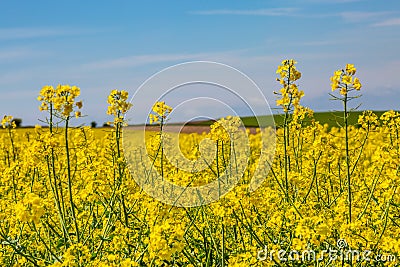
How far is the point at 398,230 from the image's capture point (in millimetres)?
4867

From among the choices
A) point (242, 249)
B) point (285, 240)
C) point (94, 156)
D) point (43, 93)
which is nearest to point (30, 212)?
point (43, 93)

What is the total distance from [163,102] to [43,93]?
1.42 m

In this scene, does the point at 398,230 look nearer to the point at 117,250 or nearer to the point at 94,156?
the point at 117,250

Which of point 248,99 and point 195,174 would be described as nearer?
point 195,174

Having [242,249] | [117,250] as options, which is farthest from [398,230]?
[117,250]

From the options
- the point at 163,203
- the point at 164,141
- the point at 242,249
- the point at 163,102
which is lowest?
the point at 242,249

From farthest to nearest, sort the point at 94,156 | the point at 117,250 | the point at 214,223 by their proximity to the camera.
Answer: the point at 94,156
the point at 214,223
the point at 117,250

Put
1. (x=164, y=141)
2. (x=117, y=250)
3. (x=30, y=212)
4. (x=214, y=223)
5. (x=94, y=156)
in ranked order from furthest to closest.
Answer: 1. (x=94, y=156)
2. (x=164, y=141)
3. (x=214, y=223)
4. (x=117, y=250)
5. (x=30, y=212)

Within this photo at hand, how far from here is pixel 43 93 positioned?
14.0 feet

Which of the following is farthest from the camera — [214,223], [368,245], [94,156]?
[94,156]

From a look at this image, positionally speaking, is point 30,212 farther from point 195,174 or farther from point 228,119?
point 228,119

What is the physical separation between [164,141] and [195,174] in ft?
3.51

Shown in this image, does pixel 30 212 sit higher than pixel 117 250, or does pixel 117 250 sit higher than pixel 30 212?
pixel 30 212

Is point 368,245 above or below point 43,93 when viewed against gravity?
below
